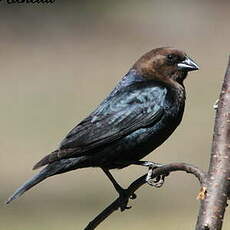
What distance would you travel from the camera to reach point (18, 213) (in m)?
11.2

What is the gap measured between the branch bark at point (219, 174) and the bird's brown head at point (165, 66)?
250cm

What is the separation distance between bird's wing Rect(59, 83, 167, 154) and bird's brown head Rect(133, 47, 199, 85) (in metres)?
0.23

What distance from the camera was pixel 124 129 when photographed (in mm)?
4570

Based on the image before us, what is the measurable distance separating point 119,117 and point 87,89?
12862 mm

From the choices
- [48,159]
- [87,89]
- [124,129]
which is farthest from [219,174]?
[87,89]

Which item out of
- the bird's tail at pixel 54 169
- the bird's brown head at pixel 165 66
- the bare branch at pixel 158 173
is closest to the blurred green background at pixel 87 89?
the bird's brown head at pixel 165 66

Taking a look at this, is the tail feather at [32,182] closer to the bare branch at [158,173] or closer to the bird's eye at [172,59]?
the bare branch at [158,173]

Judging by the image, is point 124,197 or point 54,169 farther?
point 54,169

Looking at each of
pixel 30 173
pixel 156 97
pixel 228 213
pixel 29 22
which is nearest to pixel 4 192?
pixel 30 173

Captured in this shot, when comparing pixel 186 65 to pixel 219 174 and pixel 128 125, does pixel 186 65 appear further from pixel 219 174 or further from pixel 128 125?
pixel 219 174

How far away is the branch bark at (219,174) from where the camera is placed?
7.71ft

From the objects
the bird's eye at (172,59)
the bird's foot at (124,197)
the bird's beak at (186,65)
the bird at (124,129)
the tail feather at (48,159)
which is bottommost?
the bird's foot at (124,197)

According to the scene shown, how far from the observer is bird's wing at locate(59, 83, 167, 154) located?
173 inches

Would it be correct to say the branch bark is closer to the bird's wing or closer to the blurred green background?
the bird's wing
